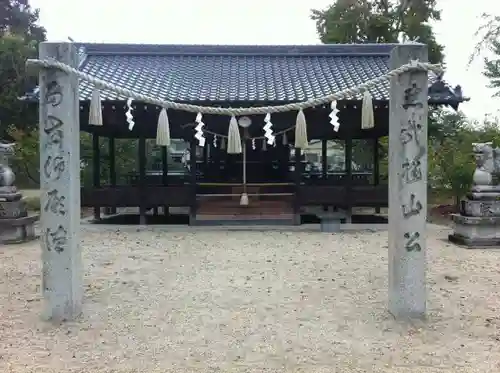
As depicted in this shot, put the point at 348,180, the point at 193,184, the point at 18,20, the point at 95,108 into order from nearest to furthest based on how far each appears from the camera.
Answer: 1. the point at 95,108
2. the point at 193,184
3. the point at 348,180
4. the point at 18,20

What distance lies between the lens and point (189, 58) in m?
14.2

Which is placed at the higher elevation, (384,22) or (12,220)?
(384,22)

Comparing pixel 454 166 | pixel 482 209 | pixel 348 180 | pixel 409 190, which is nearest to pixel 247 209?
pixel 348 180

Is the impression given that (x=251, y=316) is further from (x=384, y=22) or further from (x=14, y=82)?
(x=384, y=22)

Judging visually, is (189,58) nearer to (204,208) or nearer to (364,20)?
(204,208)

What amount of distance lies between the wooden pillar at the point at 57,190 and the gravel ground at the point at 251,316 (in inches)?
10.6

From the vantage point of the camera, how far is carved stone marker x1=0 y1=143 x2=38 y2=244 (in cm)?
934

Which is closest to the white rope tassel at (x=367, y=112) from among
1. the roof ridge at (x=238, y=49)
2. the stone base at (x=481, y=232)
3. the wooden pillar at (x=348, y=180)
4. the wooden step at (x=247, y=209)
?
the stone base at (x=481, y=232)

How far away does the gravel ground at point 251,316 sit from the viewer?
149 inches

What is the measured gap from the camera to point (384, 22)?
19.4 meters

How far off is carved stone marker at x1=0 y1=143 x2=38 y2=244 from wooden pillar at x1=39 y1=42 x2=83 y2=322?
205 inches

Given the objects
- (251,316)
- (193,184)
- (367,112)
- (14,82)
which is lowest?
(251,316)

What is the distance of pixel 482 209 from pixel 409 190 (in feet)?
16.6

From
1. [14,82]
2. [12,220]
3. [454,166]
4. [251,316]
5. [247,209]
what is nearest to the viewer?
[251,316]
